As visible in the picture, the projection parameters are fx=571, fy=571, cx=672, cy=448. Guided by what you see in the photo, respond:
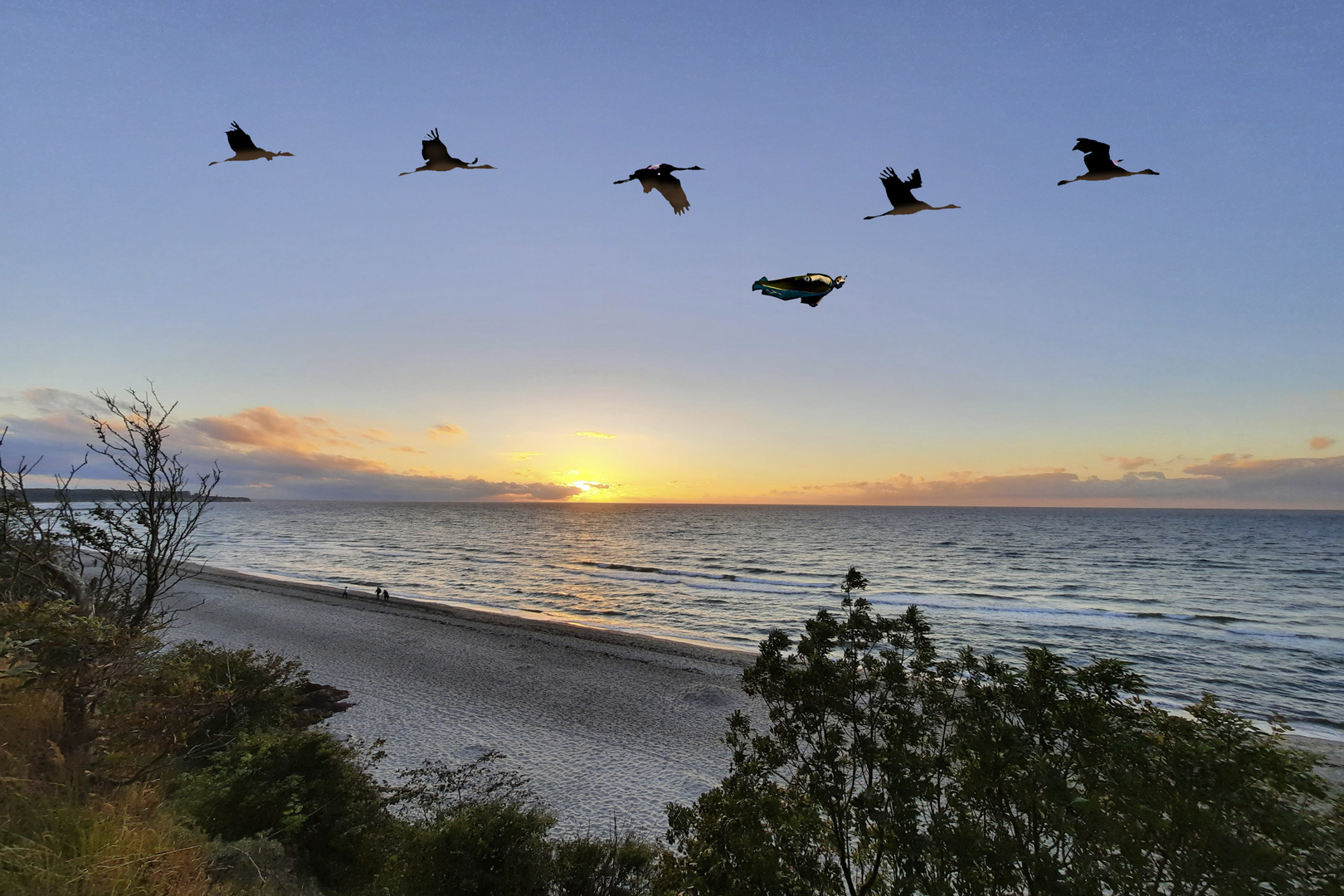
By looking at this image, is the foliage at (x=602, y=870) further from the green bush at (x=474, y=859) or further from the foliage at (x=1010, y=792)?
the foliage at (x=1010, y=792)

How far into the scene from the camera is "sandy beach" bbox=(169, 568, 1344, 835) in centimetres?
1319

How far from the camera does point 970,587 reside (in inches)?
1838

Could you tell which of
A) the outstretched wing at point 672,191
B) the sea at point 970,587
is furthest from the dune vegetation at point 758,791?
the sea at point 970,587

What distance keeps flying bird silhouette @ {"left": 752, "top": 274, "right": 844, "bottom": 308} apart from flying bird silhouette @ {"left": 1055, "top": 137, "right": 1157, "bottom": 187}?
1.80 m

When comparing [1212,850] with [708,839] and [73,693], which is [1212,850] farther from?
[73,693]

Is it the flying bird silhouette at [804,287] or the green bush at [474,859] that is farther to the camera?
the green bush at [474,859]

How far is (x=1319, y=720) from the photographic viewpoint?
19141mm

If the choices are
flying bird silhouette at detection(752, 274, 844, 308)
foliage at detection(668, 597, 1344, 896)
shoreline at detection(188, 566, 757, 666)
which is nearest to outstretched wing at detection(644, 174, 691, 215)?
flying bird silhouette at detection(752, 274, 844, 308)

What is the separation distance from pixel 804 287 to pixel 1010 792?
13.6 feet

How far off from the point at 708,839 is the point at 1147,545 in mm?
106095

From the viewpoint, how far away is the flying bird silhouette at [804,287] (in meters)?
3.66

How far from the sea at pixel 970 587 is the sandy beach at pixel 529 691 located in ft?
14.8

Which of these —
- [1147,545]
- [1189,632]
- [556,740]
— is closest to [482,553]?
[556,740]

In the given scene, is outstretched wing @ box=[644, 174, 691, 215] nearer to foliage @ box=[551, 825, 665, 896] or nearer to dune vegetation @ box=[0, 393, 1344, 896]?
dune vegetation @ box=[0, 393, 1344, 896]
